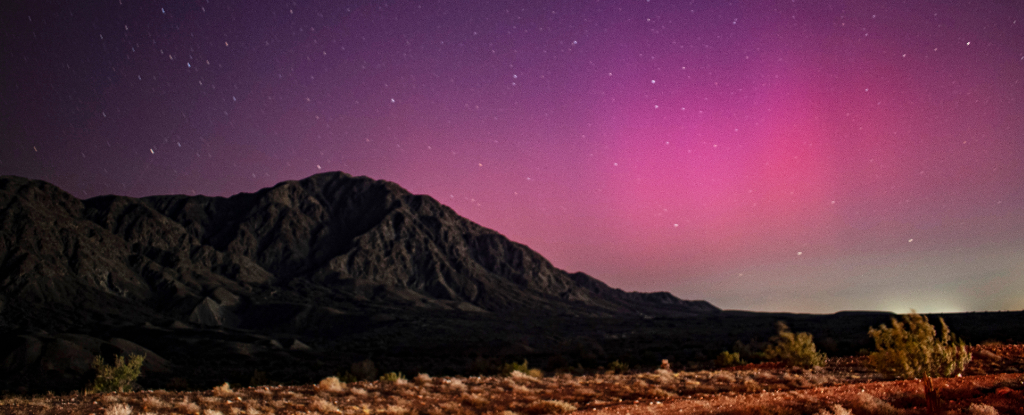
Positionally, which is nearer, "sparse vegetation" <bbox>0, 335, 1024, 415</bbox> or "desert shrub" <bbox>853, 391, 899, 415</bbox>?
"desert shrub" <bbox>853, 391, 899, 415</bbox>

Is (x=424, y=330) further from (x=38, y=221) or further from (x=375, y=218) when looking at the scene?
(x=375, y=218)

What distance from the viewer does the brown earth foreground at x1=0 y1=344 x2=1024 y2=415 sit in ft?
38.3

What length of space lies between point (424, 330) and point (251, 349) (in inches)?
1134

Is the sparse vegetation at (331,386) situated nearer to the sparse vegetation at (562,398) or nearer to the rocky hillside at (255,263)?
the sparse vegetation at (562,398)

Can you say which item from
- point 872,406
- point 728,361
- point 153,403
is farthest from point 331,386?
point 728,361

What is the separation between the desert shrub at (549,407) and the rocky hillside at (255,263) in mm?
91844

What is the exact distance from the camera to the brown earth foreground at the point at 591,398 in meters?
11.7

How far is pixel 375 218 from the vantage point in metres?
181

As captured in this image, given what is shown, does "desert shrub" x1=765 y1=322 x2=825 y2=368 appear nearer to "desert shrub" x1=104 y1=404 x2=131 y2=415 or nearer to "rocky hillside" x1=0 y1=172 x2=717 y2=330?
"desert shrub" x1=104 y1=404 x2=131 y2=415

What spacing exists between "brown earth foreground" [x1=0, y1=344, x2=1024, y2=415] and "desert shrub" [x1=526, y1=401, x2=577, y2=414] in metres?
0.03

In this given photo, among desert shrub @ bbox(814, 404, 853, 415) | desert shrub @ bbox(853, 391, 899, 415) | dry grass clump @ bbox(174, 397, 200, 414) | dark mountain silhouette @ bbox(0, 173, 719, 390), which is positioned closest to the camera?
desert shrub @ bbox(814, 404, 853, 415)

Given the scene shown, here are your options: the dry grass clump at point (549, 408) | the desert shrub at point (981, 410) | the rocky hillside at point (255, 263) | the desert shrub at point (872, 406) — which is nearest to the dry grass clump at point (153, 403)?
the dry grass clump at point (549, 408)

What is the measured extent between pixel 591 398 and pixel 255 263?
148008 mm

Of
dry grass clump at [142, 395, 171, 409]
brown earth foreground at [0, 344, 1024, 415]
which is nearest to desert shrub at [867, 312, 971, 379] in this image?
brown earth foreground at [0, 344, 1024, 415]
